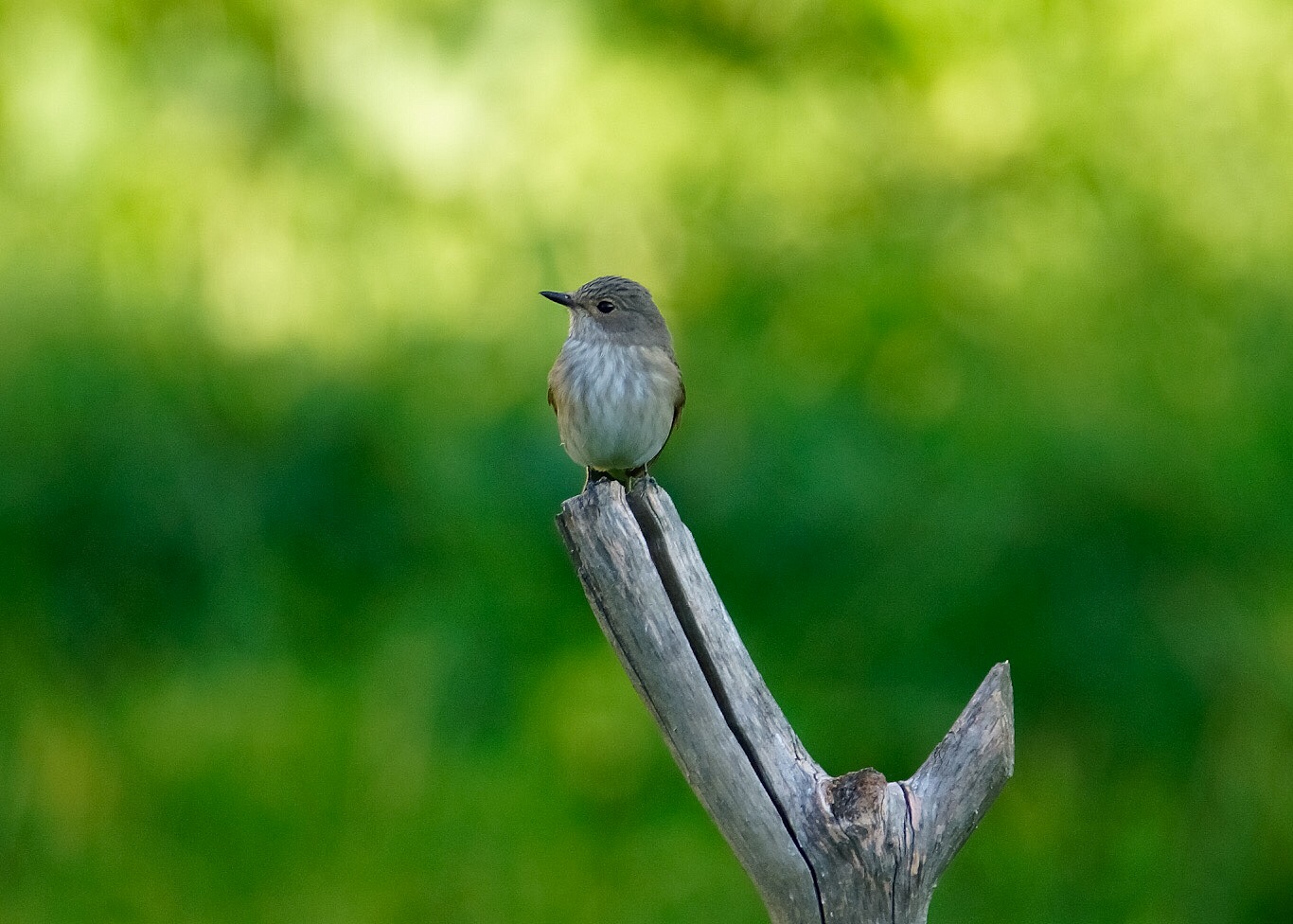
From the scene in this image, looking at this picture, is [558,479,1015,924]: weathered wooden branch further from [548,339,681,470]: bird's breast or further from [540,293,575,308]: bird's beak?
[540,293,575,308]: bird's beak

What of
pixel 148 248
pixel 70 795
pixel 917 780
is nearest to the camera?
pixel 917 780

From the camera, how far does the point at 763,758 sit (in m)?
2.75

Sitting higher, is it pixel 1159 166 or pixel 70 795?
pixel 1159 166

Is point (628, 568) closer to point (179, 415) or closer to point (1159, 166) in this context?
point (179, 415)

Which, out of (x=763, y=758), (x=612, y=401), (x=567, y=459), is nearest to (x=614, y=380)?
(x=612, y=401)

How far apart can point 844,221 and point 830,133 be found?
419 millimetres

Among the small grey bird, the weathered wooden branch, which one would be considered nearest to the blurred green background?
the small grey bird

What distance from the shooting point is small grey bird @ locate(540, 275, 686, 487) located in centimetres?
441

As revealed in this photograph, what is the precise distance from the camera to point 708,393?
19.6 feet

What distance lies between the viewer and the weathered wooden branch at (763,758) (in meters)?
2.64

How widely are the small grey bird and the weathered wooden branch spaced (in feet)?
4.99

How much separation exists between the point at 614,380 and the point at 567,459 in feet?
3.99

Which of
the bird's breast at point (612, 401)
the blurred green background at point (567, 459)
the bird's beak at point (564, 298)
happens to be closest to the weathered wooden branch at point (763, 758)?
the bird's breast at point (612, 401)

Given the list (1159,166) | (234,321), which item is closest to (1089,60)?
(1159,166)
